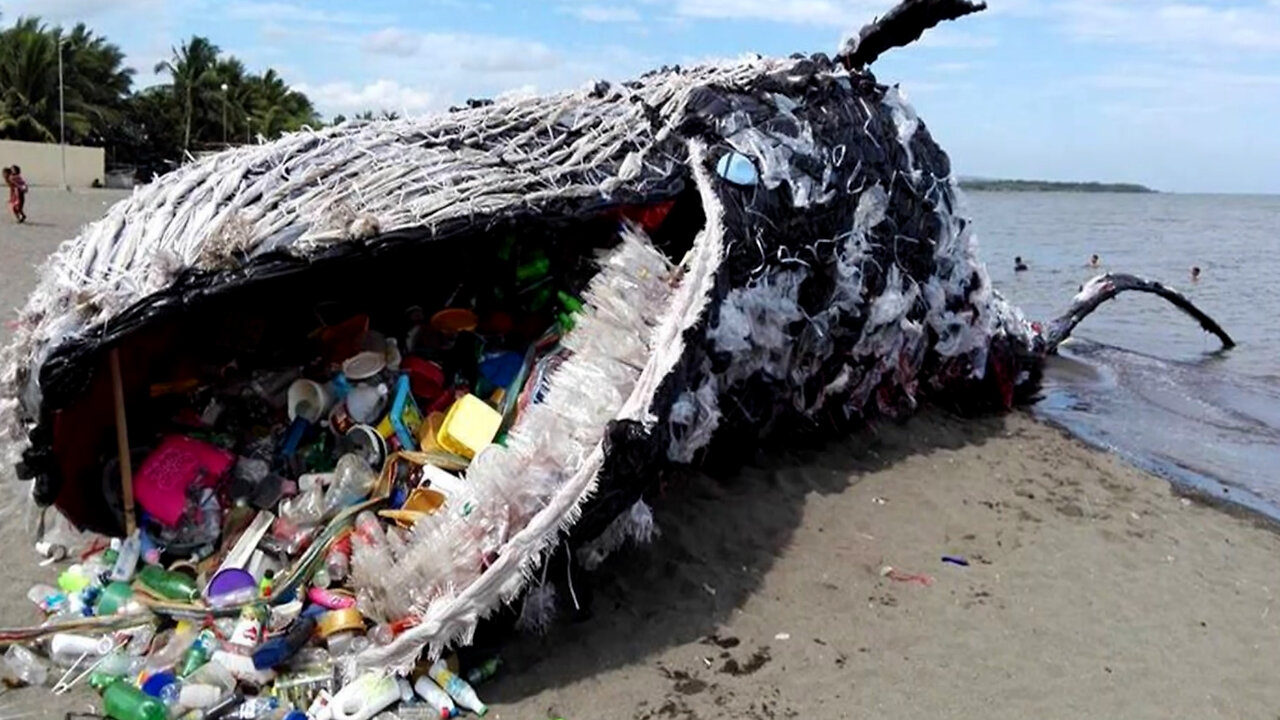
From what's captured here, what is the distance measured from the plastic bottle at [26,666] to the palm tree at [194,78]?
5005 cm

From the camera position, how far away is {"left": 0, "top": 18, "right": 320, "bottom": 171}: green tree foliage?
139 feet

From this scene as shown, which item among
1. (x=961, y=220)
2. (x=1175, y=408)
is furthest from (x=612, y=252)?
(x=1175, y=408)

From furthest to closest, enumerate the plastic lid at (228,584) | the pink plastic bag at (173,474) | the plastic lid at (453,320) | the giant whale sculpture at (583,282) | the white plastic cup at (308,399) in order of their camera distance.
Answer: the plastic lid at (453,320) → the white plastic cup at (308,399) → the pink plastic bag at (173,474) → the plastic lid at (228,584) → the giant whale sculpture at (583,282)

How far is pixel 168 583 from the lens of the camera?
4496 millimetres

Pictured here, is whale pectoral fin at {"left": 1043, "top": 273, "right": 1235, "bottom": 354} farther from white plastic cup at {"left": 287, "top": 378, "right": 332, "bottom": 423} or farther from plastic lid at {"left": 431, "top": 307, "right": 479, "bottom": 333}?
white plastic cup at {"left": 287, "top": 378, "right": 332, "bottom": 423}

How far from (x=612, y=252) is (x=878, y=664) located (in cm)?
204

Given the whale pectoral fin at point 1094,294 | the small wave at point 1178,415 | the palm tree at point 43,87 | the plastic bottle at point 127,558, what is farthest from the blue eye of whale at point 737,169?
the palm tree at point 43,87

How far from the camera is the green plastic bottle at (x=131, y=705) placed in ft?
12.1

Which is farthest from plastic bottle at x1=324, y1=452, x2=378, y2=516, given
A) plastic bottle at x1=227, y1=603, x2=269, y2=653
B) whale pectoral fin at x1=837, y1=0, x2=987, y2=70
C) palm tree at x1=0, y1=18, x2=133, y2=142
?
palm tree at x1=0, y1=18, x2=133, y2=142

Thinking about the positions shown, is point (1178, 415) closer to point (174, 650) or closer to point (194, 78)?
point (174, 650)

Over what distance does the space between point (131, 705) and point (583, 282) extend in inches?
100

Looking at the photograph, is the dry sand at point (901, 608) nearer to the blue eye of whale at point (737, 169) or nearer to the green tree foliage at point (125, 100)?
the blue eye of whale at point (737, 169)

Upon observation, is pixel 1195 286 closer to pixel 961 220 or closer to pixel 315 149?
pixel 961 220

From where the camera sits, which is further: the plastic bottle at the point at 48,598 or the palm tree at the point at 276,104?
the palm tree at the point at 276,104
